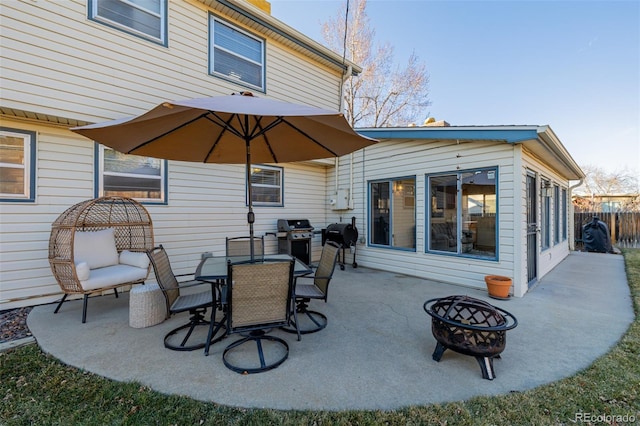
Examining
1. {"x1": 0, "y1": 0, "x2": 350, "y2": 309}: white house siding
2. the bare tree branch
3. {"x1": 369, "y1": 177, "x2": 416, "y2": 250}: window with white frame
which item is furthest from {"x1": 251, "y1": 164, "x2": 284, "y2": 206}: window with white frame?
the bare tree branch

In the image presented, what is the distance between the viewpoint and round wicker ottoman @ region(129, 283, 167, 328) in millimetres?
3436

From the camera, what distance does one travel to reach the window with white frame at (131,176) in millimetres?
4738

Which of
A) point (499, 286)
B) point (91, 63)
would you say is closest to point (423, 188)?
point (499, 286)

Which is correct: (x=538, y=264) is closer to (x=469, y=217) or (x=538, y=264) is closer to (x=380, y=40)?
(x=469, y=217)

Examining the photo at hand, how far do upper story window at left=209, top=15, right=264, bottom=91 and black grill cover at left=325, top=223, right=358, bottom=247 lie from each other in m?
3.60

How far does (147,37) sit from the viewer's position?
4.93m

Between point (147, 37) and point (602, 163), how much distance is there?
3201 centimetres

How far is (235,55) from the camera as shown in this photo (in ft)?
20.0

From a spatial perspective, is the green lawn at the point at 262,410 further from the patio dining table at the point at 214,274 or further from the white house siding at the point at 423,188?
the white house siding at the point at 423,188

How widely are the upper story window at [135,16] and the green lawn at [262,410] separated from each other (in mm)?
4902

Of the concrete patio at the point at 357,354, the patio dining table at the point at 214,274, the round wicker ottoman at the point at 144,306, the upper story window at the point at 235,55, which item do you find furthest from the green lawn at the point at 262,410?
the upper story window at the point at 235,55

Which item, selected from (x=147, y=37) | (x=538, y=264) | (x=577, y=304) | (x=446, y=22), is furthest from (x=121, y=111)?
(x=446, y=22)

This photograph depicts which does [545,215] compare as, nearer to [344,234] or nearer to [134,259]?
[344,234]
